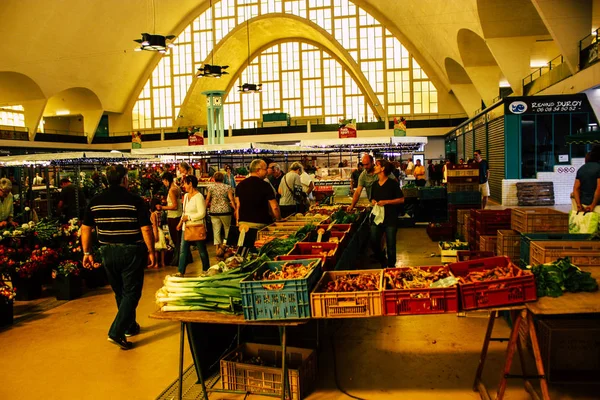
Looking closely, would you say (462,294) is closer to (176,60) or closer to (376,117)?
(376,117)

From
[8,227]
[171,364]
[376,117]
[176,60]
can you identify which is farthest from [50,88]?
[171,364]

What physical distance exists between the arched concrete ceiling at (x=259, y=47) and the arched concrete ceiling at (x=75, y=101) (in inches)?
251

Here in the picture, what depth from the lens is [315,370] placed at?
12.9ft

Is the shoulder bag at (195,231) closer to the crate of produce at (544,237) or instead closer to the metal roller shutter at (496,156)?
the crate of produce at (544,237)

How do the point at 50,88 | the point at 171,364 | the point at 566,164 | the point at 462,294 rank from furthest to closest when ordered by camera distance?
1. the point at 50,88
2. the point at 566,164
3. the point at 171,364
4. the point at 462,294

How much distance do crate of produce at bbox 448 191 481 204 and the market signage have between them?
6.36 metres

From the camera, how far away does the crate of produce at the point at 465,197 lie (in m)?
10.0

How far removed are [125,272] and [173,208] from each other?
147 inches

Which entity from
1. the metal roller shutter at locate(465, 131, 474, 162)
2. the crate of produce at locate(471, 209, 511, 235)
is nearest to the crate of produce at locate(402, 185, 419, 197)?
the crate of produce at locate(471, 209, 511, 235)

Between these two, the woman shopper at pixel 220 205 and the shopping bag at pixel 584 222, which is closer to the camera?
the shopping bag at pixel 584 222

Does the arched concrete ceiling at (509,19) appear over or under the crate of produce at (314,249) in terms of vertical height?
over

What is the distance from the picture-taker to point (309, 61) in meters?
40.1

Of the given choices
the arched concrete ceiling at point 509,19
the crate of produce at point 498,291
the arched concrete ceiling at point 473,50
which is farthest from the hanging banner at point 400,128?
the crate of produce at point 498,291

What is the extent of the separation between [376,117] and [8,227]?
33.0 m
